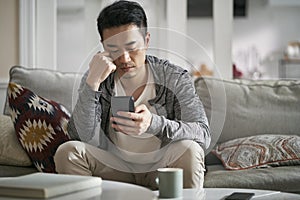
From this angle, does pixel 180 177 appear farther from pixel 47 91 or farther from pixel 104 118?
pixel 47 91

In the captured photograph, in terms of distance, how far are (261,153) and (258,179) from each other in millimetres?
232

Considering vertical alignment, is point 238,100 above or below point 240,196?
above

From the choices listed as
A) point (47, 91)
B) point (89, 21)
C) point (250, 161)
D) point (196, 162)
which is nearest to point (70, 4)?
point (89, 21)

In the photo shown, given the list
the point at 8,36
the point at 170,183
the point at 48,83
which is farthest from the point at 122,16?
the point at 8,36

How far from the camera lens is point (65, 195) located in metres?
1.42

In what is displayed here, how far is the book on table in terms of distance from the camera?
1375 mm

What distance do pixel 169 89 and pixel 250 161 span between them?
2.00 feet

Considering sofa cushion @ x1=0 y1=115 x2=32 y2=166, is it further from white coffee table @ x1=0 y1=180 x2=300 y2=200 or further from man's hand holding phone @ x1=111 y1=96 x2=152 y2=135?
white coffee table @ x1=0 y1=180 x2=300 y2=200

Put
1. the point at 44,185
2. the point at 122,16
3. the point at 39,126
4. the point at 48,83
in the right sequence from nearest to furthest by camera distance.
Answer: the point at 44,185
the point at 122,16
the point at 39,126
the point at 48,83

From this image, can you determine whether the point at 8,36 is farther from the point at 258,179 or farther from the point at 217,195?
the point at 217,195

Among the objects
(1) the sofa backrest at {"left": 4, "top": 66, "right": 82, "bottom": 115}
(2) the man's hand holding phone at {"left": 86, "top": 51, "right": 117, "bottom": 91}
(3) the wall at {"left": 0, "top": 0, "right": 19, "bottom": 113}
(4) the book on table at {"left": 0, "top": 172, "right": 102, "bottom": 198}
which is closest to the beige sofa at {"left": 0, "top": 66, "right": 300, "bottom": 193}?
(1) the sofa backrest at {"left": 4, "top": 66, "right": 82, "bottom": 115}

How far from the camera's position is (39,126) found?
2273mm

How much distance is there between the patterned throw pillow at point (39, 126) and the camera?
7.33 ft

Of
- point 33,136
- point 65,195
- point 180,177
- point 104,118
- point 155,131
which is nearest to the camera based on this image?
point 65,195
